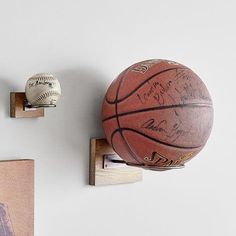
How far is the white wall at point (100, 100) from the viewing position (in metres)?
1.49

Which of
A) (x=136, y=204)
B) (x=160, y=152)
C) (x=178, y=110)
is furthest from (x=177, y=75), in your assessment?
(x=136, y=204)

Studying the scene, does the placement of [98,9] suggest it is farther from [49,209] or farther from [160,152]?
[49,209]

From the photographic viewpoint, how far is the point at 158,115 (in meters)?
1.44

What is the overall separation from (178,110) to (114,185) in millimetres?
381

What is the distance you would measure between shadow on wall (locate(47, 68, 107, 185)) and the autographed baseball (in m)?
0.17

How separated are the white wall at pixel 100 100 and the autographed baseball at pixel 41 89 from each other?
0.10 meters

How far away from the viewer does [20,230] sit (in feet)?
4.75

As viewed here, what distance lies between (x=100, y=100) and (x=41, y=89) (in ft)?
1.05

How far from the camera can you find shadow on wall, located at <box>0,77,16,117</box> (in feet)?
4.73
